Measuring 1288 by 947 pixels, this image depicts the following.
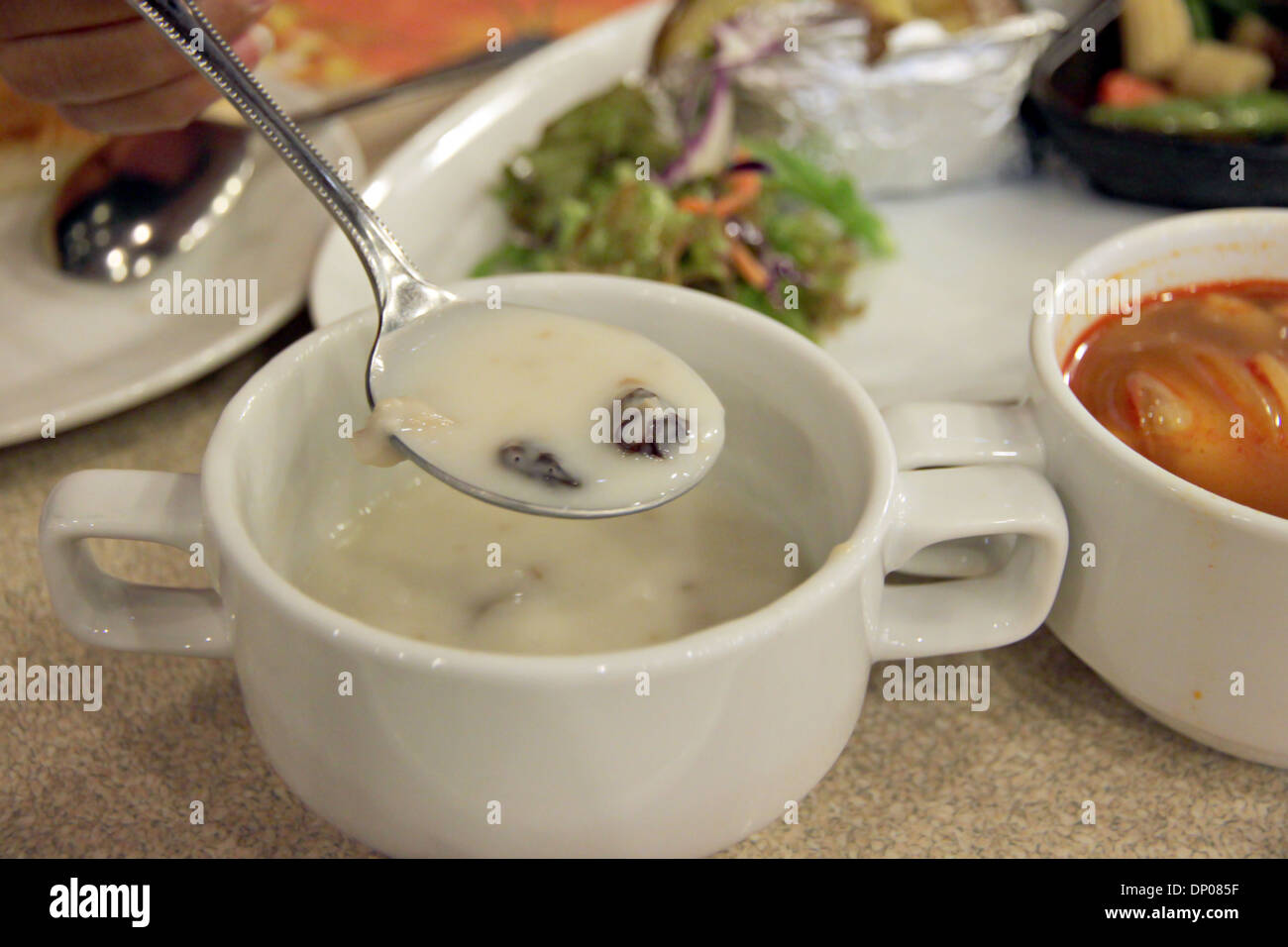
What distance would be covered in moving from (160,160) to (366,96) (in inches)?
11.5

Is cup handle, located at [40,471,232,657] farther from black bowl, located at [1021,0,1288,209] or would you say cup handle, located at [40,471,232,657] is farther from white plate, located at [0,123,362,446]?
black bowl, located at [1021,0,1288,209]

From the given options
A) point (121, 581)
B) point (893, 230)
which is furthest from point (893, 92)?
point (121, 581)

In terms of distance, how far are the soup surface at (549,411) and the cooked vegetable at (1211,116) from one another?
106 centimetres

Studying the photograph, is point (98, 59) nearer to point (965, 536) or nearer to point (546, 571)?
point (546, 571)

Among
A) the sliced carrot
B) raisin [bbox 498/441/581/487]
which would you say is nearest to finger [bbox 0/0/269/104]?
raisin [bbox 498/441/581/487]

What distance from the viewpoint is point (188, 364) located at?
1.24m

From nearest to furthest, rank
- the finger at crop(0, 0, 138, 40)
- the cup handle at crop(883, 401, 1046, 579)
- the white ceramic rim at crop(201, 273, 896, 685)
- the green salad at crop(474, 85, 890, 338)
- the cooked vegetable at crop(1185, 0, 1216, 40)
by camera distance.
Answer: the white ceramic rim at crop(201, 273, 896, 685)
the cup handle at crop(883, 401, 1046, 579)
the finger at crop(0, 0, 138, 40)
the green salad at crop(474, 85, 890, 338)
the cooked vegetable at crop(1185, 0, 1216, 40)

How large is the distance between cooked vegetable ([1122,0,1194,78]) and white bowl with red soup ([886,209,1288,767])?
33.3 inches

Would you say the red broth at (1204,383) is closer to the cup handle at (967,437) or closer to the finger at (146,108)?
the cup handle at (967,437)

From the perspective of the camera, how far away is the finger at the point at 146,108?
3.99 ft

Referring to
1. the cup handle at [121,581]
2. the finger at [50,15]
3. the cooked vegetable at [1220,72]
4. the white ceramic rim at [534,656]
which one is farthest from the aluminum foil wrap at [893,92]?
the cup handle at [121,581]

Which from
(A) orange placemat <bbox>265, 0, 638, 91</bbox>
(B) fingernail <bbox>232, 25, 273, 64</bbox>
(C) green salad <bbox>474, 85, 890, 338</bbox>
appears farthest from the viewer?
(A) orange placemat <bbox>265, 0, 638, 91</bbox>

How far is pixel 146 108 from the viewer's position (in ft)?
4.00

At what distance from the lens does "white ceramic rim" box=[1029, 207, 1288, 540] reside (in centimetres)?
73
